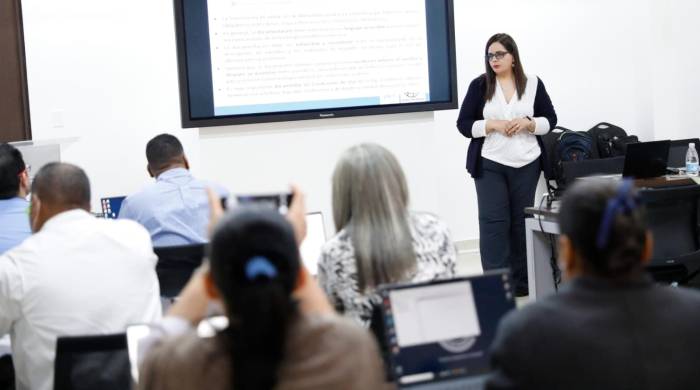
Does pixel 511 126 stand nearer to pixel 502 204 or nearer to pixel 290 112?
pixel 502 204

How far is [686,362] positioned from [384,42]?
498cm

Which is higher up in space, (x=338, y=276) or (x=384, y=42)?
(x=384, y=42)

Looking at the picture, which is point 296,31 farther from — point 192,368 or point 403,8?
point 192,368

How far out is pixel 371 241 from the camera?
2.51 metres

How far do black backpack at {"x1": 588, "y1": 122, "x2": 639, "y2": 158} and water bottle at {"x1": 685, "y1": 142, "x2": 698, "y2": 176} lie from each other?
187 centimetres

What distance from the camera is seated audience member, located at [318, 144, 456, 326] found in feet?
8.20

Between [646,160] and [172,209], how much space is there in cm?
239

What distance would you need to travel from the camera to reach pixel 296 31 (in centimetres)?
633

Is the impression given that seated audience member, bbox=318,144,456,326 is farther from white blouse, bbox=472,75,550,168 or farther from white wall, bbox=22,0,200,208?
white wall, bbox=22,0,200,208

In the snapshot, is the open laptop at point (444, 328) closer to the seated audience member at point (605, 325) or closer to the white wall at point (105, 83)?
the seated audience member at point (605, 325)

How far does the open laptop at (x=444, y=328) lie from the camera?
213 cm

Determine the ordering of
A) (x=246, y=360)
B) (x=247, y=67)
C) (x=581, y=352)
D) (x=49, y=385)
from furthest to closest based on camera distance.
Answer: (x=247, y=67)
(x=49, y=385)
(x=581, y=352)
(x=246, y=360)

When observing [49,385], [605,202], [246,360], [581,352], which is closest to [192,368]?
[246,360]

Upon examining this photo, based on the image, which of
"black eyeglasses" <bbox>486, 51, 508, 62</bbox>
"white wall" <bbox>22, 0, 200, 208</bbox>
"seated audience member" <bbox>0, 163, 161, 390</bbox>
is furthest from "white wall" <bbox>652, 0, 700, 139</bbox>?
"seated audience member" <bbox>0, 163, 161, 390</bbox>
